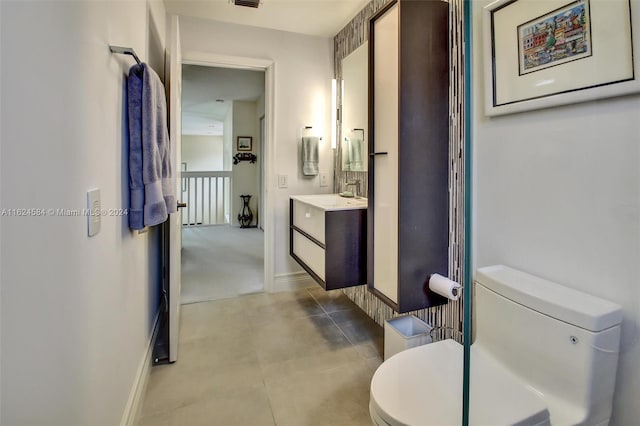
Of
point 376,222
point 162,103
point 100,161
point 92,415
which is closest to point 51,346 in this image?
point 92,415

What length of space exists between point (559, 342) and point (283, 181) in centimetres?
241

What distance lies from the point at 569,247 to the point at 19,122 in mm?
1508

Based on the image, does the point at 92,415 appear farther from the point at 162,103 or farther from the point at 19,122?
the point at 162,103

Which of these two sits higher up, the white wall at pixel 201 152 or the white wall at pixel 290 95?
the white wall at pixel 201 152

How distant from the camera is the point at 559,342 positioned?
1006 mm

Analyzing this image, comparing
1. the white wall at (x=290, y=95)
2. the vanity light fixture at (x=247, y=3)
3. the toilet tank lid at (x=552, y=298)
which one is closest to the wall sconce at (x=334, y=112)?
the white wall at (x=290, y=95)

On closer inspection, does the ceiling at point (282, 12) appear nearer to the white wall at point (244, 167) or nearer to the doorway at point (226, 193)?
the doorway at point (226, 193)

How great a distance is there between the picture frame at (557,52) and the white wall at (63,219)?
56.5 inches

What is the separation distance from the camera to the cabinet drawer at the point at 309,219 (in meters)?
2.21

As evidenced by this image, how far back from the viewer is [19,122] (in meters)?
0.62

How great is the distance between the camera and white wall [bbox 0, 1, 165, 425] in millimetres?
599

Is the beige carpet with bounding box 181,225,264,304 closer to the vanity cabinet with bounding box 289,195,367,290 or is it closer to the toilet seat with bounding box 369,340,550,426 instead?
the vanity cabinet with bounding box 289,195,367,290

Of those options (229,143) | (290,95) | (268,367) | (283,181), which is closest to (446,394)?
(268,367)

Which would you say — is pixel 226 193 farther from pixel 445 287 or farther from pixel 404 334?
pixel 445 287
